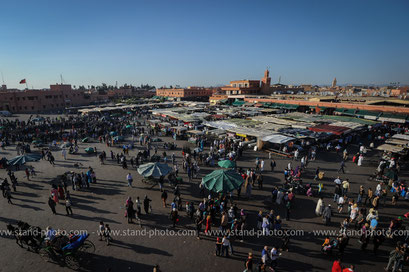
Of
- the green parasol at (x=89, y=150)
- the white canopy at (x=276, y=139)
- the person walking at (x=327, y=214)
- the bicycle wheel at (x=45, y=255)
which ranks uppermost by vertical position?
the white canopy at (x=276, y=139)

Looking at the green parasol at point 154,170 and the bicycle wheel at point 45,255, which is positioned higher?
the green parasol at point 154,170

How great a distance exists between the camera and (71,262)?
23.1 feet

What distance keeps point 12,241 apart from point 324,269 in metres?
12.2

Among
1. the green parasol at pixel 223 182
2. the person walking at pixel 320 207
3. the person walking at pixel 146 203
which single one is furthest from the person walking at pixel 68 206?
the person walking at pixel 320 207

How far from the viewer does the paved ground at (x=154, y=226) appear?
7.18 meters

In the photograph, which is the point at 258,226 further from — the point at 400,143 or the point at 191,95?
the point at 191,95

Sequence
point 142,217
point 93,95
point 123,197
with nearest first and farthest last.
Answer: point 142,217 < point 123,197 < point 93,95

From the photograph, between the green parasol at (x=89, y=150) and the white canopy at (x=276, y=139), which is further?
the green parasol at (x=89, y=150)

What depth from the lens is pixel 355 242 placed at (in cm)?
826

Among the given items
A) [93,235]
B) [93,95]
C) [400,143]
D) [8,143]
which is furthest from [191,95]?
[93,235]

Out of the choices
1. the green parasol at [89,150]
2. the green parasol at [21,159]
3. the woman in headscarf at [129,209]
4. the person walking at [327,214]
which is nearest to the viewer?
the person walking at [327,214]

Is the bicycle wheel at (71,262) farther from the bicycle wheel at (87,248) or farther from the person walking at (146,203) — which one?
the person walking at (146,203)

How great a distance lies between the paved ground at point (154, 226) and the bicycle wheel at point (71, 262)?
22 cm

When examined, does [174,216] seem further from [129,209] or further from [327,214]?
[327,214]
